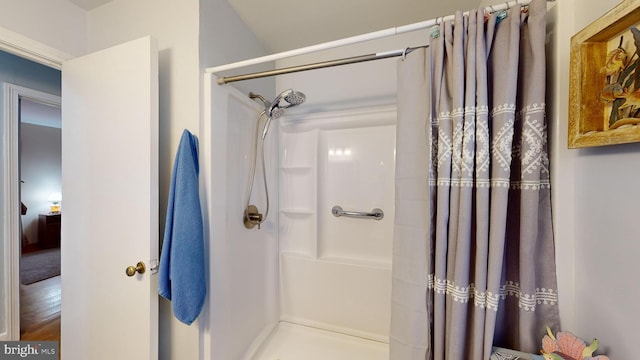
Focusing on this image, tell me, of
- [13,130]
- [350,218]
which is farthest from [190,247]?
[13,130]

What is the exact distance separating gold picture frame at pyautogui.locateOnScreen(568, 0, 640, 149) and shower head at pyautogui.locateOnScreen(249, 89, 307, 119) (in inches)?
44.3

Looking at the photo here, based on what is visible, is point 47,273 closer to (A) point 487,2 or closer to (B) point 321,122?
(B) point 321,122

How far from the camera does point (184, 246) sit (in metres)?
0.96

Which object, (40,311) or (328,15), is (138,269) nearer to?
(328,15)

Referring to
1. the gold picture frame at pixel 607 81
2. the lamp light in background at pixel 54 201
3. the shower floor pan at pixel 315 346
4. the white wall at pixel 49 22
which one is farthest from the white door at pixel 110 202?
the lamp light in background at pixel 54 201

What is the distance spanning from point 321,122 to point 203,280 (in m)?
1.27

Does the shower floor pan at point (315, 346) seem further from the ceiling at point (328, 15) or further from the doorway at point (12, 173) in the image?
the ceiling at point (328, 15)

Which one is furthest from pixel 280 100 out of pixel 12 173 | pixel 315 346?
pixel 12 173

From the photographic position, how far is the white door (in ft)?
3.26

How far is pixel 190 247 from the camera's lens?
0.97 meters

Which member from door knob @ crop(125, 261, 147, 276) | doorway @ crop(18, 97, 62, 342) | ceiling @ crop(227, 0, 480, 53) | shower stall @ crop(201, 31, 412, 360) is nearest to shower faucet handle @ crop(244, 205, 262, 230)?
shower stall @ crop(201, 31, 412, 360)

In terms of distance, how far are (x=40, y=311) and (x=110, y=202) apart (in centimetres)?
234

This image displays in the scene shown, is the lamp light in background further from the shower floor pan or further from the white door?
the shower floor pan

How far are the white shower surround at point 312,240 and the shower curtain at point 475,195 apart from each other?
0.82 metres
